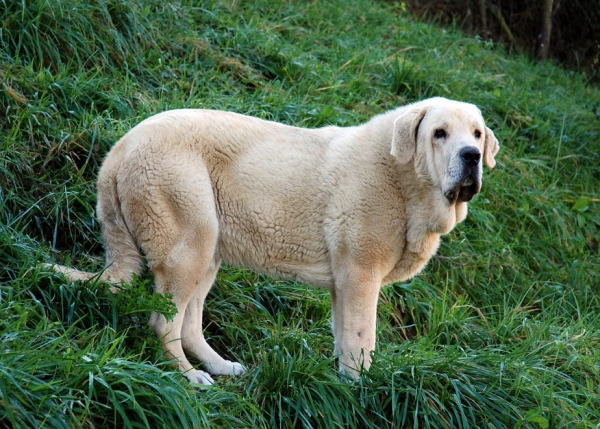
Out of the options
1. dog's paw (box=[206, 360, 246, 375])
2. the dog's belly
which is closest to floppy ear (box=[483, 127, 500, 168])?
the dog's belly

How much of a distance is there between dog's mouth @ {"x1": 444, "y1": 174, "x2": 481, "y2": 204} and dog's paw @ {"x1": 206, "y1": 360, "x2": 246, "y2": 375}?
1671 mm

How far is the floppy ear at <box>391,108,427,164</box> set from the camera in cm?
481

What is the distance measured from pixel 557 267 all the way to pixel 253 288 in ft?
10.4

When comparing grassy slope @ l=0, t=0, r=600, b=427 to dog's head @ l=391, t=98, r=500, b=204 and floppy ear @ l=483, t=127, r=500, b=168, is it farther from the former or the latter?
floppy ear @ l=483, t=127, r=500, b=168

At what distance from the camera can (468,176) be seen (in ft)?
15.1

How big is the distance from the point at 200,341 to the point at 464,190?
6.27ft

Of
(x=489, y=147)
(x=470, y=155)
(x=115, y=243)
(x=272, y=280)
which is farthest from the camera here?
(x=272, y=280)

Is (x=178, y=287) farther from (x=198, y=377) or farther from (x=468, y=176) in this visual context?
(x=468, y=176)

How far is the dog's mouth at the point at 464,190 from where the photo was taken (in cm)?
461

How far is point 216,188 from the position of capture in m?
4.81

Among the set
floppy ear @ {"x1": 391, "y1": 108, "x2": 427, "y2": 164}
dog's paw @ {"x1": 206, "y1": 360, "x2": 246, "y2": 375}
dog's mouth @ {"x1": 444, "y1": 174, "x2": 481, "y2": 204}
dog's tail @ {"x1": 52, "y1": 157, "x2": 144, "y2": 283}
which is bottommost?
dog's paw @ {"x1": 206, "y1": 360, "x2": 246, "y2": 375}

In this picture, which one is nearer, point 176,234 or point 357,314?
point 176,234

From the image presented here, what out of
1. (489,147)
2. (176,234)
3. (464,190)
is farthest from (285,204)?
(489,147)

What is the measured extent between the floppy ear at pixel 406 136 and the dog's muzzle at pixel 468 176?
35cm
